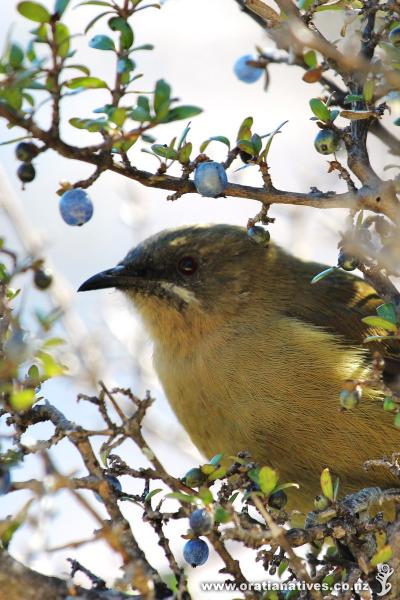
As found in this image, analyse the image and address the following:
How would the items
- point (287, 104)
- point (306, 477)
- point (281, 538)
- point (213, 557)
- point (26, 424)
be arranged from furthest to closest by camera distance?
1. point (287, 104)
2. point (213, 557)
3. point (306, 477)
4. point (26, 424)
5. point (281, 538)

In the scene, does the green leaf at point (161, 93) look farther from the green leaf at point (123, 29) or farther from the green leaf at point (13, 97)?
the green leaf at point (13, 97)

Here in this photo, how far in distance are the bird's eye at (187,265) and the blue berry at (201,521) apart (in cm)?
266

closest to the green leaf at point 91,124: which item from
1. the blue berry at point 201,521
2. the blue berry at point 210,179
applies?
the blue berry at point 210,179

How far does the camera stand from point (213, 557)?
5453 millimetres

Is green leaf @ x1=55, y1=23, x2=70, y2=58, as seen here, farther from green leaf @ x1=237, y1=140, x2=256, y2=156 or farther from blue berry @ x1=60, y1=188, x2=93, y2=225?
green leaf @ x1=237, y1=140, x2=256, y2=156

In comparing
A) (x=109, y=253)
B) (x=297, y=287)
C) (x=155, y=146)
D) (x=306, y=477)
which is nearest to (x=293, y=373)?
(x=306, y=477)

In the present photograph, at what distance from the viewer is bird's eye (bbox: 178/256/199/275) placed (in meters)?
5.60

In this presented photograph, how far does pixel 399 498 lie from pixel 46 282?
154cm

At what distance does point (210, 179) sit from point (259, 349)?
5.75 ft

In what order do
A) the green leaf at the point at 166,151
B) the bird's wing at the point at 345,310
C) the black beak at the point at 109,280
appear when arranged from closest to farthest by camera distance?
the green leaf at the point at 166,151 → the bird's wing at the point at 345,310 → the black beak at the point at 109,280

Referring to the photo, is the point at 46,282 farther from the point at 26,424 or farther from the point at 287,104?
the point at 287,104

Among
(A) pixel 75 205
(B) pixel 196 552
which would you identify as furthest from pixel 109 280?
(B) pixel 196 552

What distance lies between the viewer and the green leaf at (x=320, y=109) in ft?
11.6

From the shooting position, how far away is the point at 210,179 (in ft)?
11.2
